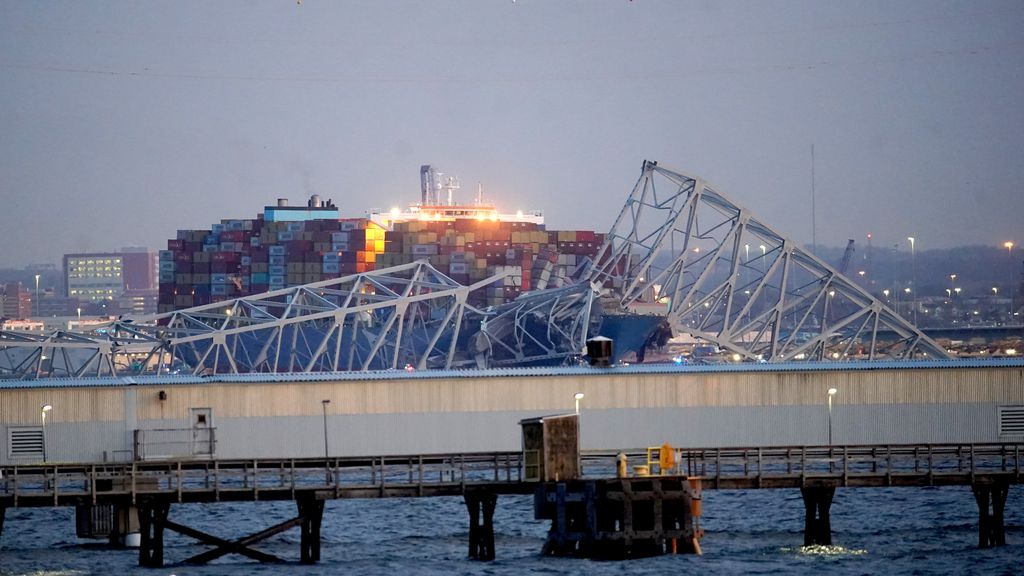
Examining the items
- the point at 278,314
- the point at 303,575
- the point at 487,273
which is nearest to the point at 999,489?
the point at 303,575

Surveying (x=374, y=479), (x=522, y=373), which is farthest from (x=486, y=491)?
(x=522, y=373)

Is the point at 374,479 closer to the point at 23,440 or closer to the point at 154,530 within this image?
the point at 154,530

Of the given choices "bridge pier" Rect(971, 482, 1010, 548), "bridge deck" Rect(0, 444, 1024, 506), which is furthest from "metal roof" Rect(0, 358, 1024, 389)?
"bridge pier" Rect(971, 482, 1010, 548)

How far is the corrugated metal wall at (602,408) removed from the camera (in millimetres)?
63750

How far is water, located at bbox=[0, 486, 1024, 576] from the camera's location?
5003cm

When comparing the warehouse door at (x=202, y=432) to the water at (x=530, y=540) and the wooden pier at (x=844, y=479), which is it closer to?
the water at (x=530, y=540)

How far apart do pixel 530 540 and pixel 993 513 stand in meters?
14.7

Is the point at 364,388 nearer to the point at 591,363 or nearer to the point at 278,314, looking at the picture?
the point at 591,363

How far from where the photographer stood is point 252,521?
69812mm

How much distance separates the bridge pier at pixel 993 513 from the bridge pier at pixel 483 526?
13.8 metres

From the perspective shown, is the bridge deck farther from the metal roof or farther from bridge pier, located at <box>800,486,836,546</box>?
the metal roof

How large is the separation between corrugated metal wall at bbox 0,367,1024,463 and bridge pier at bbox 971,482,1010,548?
38.4 feet

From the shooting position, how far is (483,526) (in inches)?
1996

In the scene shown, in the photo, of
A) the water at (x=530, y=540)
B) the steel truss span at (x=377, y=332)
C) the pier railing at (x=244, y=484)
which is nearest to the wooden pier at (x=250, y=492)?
the pier railing at (x=244, y=484)
